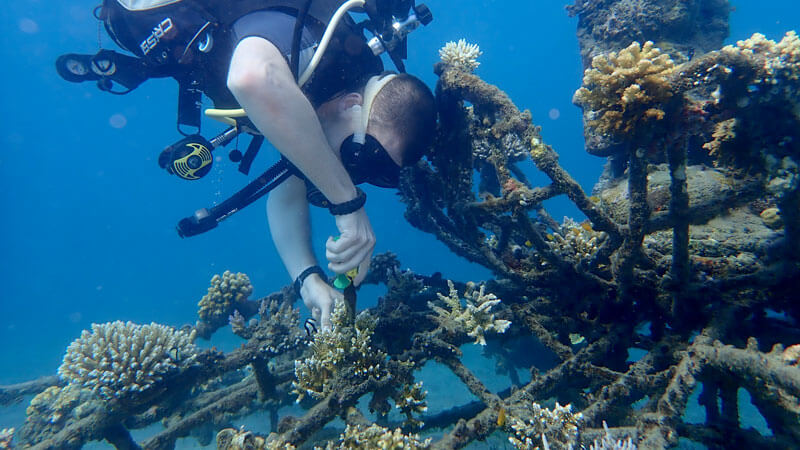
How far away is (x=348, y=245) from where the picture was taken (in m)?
2.76

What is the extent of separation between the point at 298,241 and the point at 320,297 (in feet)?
2.80

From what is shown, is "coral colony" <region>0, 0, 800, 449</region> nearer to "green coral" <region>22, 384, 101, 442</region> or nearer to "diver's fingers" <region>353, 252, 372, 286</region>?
"green coral" <region>22, 384, 101, 442</region>

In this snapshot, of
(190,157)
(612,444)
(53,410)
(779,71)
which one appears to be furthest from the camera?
(53,410)

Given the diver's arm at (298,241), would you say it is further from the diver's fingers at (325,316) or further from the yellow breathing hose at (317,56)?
the yellow breathing hose at (317,56)

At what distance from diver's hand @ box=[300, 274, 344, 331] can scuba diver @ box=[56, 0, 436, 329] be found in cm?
1

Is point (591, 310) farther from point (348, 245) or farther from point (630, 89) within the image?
point (348, 245)

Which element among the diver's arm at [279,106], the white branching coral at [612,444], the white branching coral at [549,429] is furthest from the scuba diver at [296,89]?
the white branching coral at [612,444]

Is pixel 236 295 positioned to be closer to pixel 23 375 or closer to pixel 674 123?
pixel 674 123

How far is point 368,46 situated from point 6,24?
8323 centimetres

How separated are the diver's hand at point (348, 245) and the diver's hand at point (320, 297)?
99cm

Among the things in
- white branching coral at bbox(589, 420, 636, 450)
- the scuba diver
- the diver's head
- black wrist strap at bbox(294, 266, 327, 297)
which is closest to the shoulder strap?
the scuba diver

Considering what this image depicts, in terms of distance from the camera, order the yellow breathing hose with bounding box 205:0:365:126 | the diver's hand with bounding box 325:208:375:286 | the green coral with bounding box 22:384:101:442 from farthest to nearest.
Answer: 1. the green coral with bounding box 22:384:101:442
2. the yellow breathing hose with bounding box 205:0:365:126
3. the diver's hand with bounding box 325:208:375:286

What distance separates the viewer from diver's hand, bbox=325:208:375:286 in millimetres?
2746

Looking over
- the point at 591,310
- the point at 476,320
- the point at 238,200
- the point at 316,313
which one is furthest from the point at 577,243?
the point at 238,200
